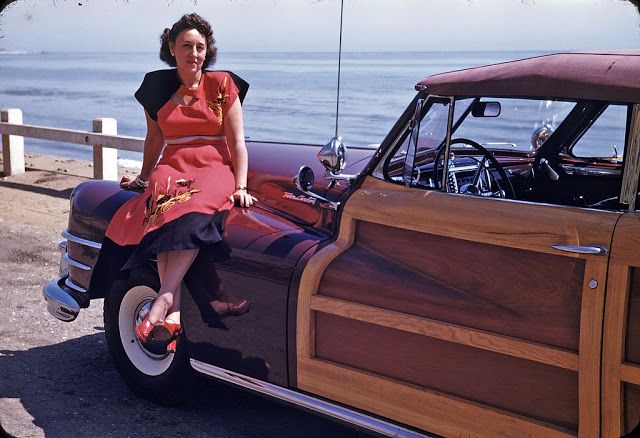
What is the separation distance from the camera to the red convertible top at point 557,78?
2.95m

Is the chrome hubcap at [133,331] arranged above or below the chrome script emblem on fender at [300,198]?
below

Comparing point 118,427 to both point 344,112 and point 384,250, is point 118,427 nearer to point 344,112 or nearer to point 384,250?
point 384,250

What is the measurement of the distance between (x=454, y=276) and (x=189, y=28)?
6.59ft

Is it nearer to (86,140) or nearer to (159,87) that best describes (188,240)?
(159,87)

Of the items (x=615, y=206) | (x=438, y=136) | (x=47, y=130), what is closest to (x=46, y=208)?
(x=47, y=130)

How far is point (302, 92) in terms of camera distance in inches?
1205

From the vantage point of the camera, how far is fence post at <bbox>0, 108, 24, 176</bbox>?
1113cm

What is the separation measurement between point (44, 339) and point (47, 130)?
5776 mm

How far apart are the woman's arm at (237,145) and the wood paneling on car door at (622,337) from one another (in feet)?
6.38

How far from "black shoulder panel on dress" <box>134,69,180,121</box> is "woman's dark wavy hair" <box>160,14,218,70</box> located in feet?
0.43

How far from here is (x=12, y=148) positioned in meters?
11.2

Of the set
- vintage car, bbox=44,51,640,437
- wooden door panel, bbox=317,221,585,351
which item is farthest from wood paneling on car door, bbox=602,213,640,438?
wooden door panel, bbox=317,221,585,351

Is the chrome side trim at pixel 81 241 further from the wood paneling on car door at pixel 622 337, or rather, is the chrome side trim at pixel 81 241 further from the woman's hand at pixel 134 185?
the wood paneling on car door at pixel 622 337

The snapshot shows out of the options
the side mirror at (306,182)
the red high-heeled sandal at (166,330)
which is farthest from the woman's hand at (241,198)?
the red high-heeled sandal at (166,330)
